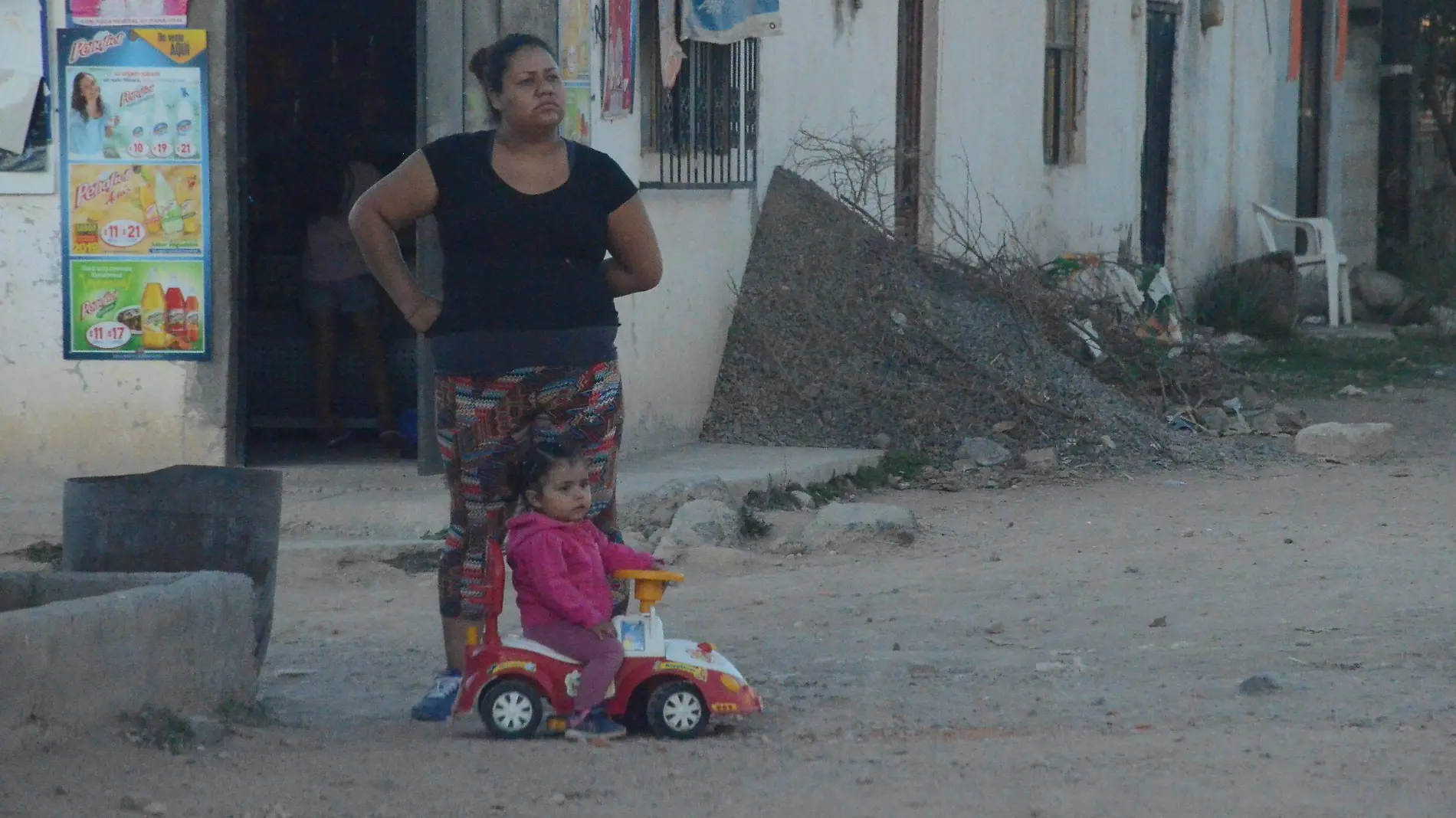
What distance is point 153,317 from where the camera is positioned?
728 centimetres

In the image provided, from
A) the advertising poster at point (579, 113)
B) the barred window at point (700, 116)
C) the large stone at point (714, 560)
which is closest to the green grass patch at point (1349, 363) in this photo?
the barred window at point (700, 116)

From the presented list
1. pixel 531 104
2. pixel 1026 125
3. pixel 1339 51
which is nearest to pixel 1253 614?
pixel 531 104

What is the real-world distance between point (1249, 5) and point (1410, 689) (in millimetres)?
13144

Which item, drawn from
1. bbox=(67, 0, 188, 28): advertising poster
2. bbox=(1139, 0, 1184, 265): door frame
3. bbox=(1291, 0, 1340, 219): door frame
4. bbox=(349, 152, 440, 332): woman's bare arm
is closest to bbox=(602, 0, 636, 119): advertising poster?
bbox=(67, 0, 188, 28): advertising poster

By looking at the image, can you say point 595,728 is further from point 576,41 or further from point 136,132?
point 576,41

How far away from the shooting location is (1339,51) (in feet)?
57.7

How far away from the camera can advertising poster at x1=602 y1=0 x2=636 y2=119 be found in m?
7.94

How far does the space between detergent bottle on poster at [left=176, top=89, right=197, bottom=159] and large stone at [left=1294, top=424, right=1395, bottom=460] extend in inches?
217

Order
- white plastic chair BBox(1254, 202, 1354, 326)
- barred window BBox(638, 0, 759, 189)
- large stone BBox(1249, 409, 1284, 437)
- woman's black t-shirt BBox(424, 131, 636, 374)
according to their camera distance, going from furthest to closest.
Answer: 1. white plastic chair BBox(1254, 202, 1354, 326)
2. large stone BBox(1249, 409, 1284, 437)
3. barred window BBox(638, 0, 759, 189)
4. woman's black t-shirt BBox(424, 131, 636, 374)

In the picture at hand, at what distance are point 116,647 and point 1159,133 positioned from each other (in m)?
12.8

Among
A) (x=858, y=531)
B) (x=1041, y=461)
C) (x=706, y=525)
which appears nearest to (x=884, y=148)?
(x=1041, y=461)

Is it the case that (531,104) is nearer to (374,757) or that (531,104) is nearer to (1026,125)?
(374,757)

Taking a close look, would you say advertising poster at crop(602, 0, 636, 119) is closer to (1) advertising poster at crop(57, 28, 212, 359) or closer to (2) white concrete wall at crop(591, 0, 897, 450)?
(2) white concrete wall at crop(591, 0, 897, 450)

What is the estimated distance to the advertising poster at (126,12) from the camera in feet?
23.3
